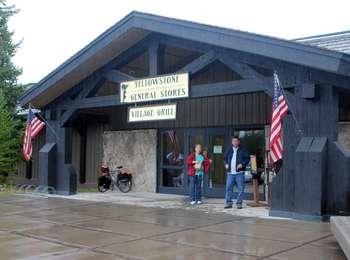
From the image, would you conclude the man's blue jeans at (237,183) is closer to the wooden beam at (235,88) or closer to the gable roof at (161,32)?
the wooden beam at (235,88)

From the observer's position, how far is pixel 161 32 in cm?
1245

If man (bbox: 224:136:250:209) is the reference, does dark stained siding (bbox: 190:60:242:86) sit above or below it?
above

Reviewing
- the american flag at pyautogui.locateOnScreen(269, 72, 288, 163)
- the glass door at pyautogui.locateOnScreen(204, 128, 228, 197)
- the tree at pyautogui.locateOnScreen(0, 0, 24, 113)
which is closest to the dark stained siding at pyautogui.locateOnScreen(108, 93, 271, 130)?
the glass door at pyautogui.locateOnScreen(204, 128, 228, 197)

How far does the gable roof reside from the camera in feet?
32.0

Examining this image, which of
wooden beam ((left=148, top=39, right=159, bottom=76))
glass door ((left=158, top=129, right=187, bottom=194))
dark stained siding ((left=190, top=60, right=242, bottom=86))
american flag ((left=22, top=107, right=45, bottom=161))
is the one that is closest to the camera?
wooden beam ((left=148, top=39, right=159, bottom=76))

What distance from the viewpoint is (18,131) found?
2097 centimetres

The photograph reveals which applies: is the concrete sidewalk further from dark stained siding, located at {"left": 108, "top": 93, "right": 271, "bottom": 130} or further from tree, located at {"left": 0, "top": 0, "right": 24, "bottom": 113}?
tree, located at {"left": 0, "top": 0, "right": 24, "bottom": 113}

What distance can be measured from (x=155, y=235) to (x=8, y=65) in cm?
1587

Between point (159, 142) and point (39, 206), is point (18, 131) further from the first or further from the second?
point (39, 206)

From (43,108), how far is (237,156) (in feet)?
25.2

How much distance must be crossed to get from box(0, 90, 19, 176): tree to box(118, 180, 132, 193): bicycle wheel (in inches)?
210

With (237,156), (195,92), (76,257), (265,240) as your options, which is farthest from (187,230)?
(195,92)

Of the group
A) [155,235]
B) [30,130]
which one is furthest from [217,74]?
[155,235]

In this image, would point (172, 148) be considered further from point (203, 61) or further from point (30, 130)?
point (203, 61)
